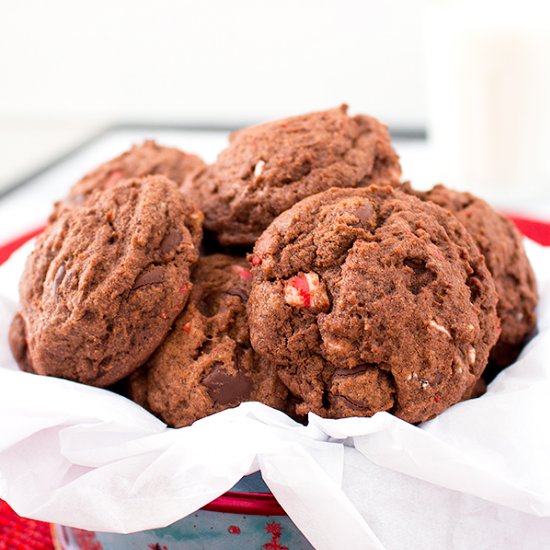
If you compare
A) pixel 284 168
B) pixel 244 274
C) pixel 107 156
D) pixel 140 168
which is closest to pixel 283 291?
pixel 244 274

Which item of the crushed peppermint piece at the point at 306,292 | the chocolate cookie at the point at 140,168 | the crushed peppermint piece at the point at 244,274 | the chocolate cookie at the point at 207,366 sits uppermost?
the chocolate cookie at the point at 140,168

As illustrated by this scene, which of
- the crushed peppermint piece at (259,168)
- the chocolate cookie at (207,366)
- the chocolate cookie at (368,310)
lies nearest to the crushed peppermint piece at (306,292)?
the chocolate cookie at (368,310)

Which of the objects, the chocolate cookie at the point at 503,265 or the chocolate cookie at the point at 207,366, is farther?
the chocolate cookie at the point at 503,265

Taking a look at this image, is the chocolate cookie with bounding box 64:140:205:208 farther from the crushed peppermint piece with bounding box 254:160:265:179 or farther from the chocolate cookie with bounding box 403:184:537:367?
the chocolate cookie with bounding box 403:184:537:367

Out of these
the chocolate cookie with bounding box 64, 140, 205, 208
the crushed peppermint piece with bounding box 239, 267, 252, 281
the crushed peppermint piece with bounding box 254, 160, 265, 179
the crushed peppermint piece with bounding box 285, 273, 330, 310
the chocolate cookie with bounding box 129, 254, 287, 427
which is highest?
the crushed peppermint piece with bounding box 254, 160, 265, 179

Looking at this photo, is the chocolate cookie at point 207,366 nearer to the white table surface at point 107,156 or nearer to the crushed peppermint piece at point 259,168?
the crushed peppermint piece at point 259,168

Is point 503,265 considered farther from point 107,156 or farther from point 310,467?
point 107,156

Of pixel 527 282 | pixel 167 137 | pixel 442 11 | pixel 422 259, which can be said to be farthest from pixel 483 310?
pixel 167 137

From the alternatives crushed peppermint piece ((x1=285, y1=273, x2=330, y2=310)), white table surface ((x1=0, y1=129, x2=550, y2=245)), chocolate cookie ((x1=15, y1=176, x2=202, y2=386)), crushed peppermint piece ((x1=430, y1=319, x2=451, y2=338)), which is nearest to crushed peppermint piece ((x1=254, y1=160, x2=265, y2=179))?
chocolate cookie ((x1=15, y1=176, x2=202, y2=386))
